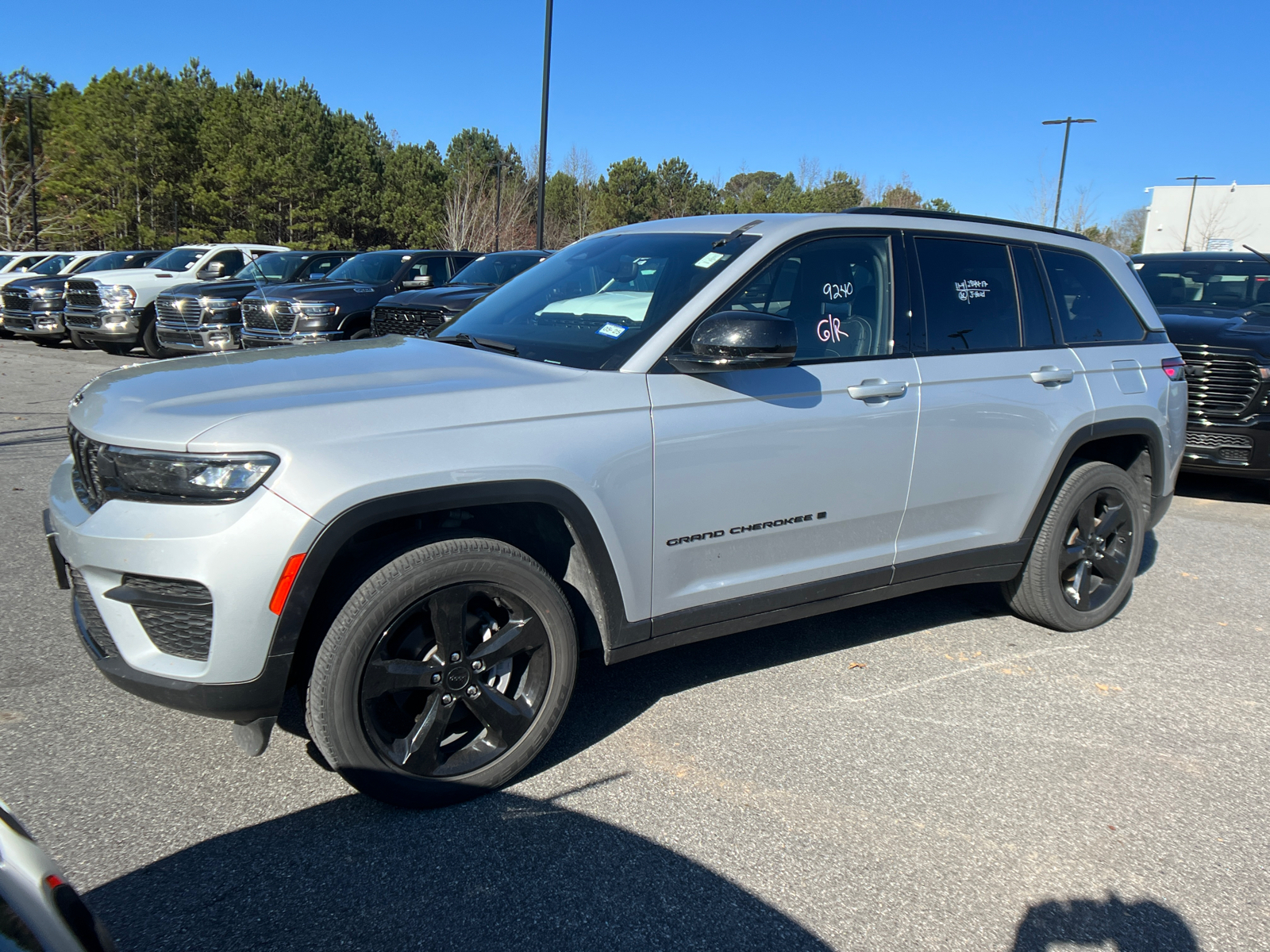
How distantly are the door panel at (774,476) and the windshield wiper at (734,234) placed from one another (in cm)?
57

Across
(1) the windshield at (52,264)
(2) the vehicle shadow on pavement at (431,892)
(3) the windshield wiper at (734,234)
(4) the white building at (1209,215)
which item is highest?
(4) the white building at (1209,215)

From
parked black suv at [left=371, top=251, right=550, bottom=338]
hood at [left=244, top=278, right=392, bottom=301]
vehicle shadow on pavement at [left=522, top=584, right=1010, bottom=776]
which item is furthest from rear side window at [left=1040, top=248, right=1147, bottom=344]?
hood at [left=244, top=278, right=392, bottom=301]

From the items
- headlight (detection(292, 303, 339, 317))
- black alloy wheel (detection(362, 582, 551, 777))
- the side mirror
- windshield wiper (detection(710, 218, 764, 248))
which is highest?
windshield wiper (detection(710, 218, 764, 248))

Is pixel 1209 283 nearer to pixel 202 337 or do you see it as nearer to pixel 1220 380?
pixel 1220 380

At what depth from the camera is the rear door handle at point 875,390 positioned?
365 cm

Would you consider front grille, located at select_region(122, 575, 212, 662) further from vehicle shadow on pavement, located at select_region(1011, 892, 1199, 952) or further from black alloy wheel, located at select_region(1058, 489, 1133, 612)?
black alloy wheel, located at select_region(1058, 489, 1133, 612)

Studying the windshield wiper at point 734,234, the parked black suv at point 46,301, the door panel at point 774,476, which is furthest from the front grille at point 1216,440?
the parked black suv at point 46,301

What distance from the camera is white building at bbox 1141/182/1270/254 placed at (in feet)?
178

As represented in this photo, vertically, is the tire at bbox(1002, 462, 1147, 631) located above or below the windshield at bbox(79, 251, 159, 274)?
below

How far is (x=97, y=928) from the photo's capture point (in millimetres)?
1508

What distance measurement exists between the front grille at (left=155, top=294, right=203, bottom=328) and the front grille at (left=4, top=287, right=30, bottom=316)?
519 cm

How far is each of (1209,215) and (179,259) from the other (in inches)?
2151

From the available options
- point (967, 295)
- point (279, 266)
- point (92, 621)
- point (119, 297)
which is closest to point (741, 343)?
point (967, 295)

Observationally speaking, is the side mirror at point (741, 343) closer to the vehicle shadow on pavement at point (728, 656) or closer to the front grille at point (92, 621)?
the vehicle shadow on pavement at point (728, 656)
